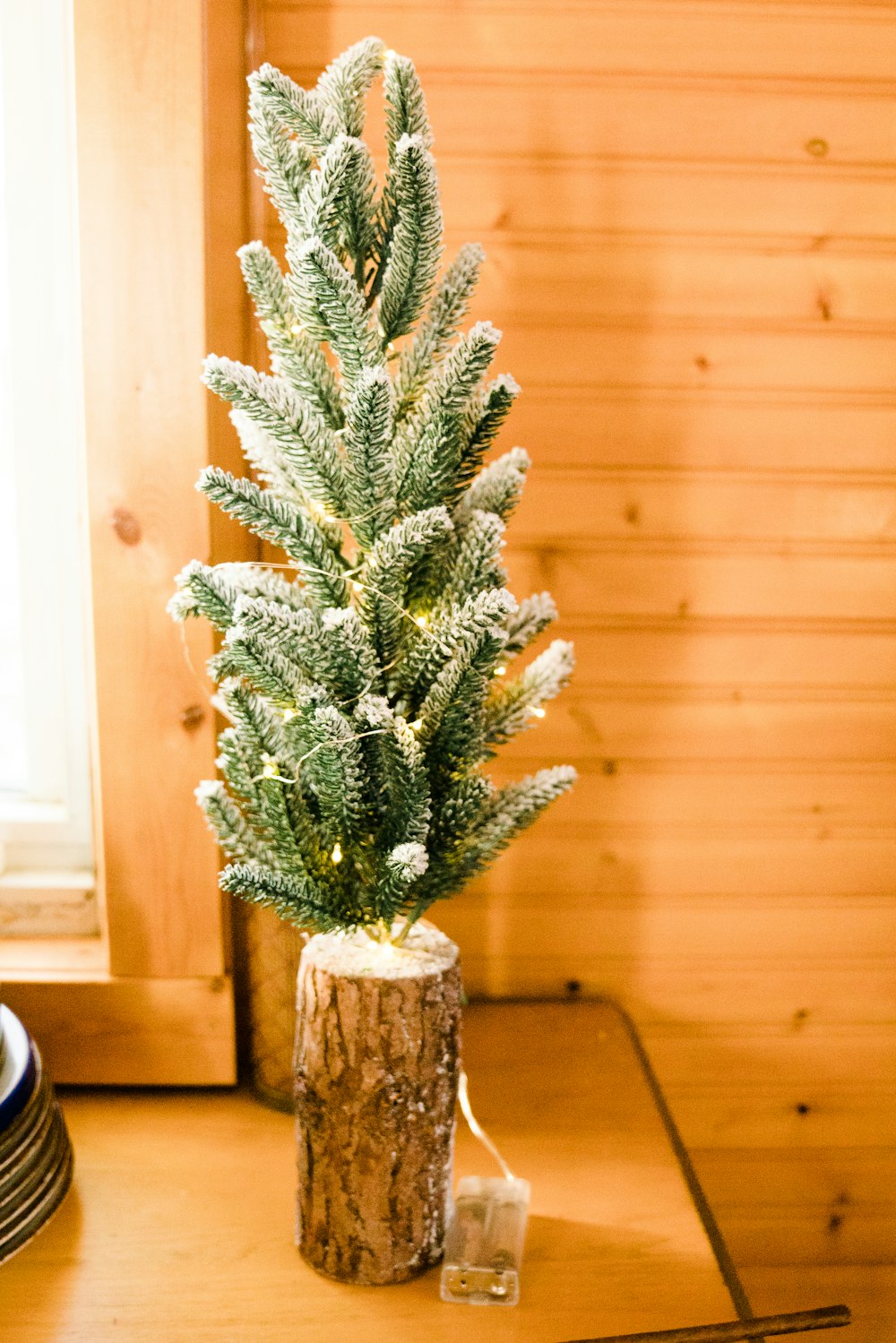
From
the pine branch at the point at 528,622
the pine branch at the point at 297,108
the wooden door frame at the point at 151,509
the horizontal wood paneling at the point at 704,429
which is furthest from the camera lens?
the horizontal wood paneling at the point at 704,429

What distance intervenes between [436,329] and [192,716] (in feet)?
1.60

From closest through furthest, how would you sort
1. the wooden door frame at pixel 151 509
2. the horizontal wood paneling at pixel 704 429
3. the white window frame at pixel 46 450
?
1. the wooden door frame at pixel 151 509
2. the white window frame at pixel 46 450
3. the horizontal wood paneling at pixel 704 429

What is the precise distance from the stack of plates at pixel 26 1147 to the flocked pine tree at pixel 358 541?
1.02 feet

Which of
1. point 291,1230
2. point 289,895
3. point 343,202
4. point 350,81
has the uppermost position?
point 350,81

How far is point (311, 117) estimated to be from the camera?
0.83 meters

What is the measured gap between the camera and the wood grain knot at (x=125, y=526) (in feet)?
3.60

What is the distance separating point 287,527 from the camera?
0.83 meters

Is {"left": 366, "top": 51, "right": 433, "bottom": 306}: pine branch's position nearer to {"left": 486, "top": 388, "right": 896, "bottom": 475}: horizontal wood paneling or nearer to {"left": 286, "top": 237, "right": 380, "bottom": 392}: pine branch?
{"left": 286, "top": 237, "right": 380, "bottom": 392}: pine branch

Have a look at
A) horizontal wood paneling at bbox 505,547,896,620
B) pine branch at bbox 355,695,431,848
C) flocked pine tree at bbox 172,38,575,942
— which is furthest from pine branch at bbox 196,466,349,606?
horizontal wood paneling at bbox 505,547,896,620

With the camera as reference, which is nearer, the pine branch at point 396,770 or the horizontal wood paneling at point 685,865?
the pine branch at point 396,770

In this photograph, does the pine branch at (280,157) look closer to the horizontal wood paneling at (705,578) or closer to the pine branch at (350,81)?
the pine branch at (350,81)

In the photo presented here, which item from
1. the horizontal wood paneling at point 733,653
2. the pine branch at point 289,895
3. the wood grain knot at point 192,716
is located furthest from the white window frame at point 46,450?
the horizontal wood paneling at point 733,653

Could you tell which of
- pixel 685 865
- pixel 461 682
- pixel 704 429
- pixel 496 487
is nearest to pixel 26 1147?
pixel 461 682

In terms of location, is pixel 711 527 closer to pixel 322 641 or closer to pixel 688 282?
pixel 688 282
